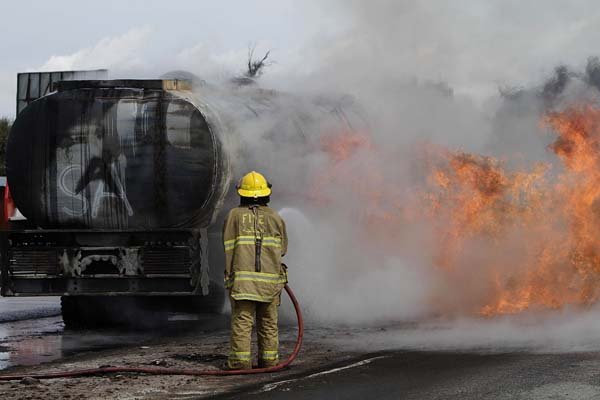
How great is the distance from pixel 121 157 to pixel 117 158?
0.05 metres

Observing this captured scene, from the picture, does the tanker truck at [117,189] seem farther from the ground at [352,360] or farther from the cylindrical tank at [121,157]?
the ground at [352,360]

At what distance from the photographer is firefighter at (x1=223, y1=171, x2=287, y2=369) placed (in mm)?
9502

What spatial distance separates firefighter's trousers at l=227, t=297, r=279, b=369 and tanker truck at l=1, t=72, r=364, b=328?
231cm

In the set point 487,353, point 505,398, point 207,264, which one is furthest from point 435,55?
point 505,398

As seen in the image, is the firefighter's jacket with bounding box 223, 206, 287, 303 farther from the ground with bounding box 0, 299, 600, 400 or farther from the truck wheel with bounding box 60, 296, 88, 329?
the truck wheel with bounding box 60, 296, 88, 329

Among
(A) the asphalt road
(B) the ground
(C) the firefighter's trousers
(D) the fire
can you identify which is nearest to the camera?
(A) the asphalt road

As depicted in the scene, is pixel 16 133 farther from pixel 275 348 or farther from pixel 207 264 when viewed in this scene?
pixel 275 348

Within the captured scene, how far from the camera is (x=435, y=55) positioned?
53.7ft

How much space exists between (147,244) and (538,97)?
19.7ft

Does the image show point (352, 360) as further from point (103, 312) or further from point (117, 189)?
point (103, 312)

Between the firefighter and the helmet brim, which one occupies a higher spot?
the helmet brim

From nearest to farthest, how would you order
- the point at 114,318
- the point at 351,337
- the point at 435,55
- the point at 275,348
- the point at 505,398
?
the point at 505,398
the point at 275,348
the point at 351,337
the point at 114,318
the point at 435,55

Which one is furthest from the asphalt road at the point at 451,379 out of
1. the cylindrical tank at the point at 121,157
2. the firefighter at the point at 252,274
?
the cylindrical tank at the point at 121,157

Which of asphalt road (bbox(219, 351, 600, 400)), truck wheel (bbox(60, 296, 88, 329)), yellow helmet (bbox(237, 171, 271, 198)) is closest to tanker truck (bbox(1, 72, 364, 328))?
truck wheel (bbox(60, 296, 88, 329))
